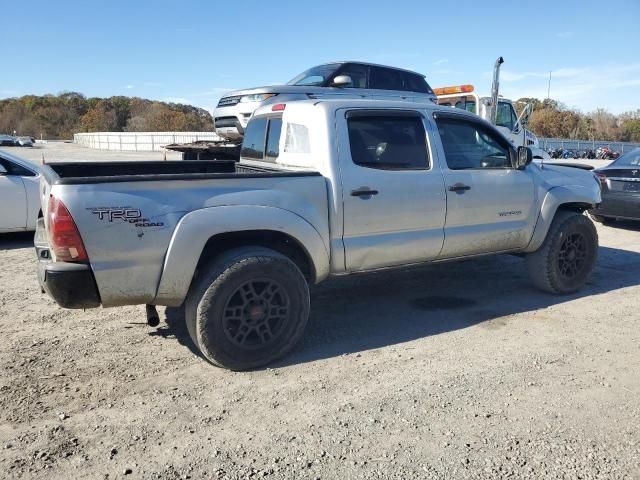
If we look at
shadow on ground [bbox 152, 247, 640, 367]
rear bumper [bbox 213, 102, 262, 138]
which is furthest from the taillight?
rear bumper [bbox 213, 102, 262, 138]

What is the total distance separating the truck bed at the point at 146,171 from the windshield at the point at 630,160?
7506mm

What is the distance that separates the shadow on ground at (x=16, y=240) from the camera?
7977mm

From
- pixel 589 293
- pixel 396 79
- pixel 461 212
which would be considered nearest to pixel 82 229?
pixel 461 212

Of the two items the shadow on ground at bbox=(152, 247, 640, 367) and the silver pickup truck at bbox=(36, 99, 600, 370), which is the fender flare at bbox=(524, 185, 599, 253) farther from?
the shadow on ground at bbox=(152, 247, 640, 367)

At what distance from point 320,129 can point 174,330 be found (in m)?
2.13

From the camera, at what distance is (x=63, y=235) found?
337 cm

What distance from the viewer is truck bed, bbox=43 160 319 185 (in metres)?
→ 3.54

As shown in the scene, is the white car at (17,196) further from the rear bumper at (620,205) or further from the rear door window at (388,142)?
the rear bumper at (620,205)

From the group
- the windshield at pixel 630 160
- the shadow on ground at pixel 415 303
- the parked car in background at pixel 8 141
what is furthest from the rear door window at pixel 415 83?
the parked car in background at pixel 8 141

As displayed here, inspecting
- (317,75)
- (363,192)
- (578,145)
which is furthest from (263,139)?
(578,145)

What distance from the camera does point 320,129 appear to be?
4.40 meters

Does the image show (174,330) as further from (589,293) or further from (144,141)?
(144,141)

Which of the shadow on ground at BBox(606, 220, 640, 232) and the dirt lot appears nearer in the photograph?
the dirt lot

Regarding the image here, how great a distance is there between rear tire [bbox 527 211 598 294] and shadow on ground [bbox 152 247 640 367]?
148 mm
